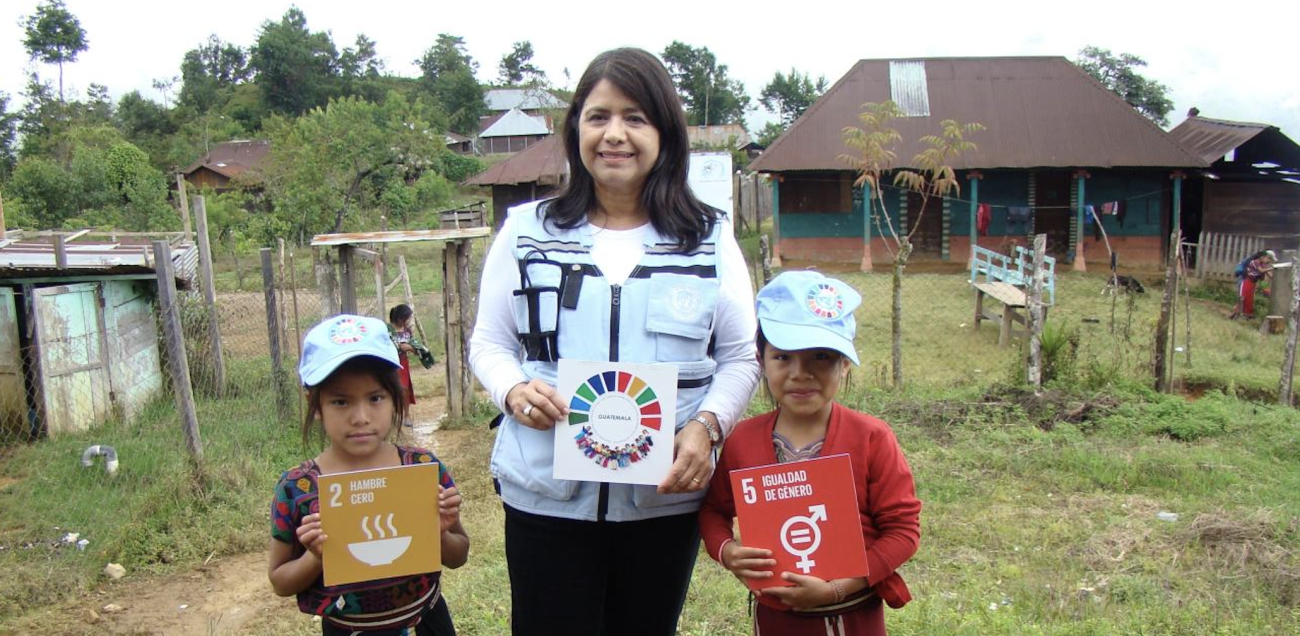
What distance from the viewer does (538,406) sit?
189 cm

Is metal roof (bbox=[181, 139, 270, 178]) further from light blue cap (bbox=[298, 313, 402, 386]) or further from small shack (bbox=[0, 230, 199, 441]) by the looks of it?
light blue cap (bbox=[298, 313, 402, 386])

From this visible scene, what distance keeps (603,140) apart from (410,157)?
77.2 feet

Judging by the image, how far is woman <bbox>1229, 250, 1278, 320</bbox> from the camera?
1255cm

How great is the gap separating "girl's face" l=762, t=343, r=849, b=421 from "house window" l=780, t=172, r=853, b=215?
17484 millimetres

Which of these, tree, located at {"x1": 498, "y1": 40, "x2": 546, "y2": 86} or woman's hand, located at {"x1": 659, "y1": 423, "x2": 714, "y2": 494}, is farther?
tree, located at {"x1": 498, "y1": 40, "x2": 546, "y2": 86}

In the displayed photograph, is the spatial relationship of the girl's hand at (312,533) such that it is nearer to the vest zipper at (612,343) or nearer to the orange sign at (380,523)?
the orange sign at (380,523)

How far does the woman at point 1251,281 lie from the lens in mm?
12547

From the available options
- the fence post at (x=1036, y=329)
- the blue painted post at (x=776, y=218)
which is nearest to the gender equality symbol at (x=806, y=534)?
the fence post at (x=1036, y=329)

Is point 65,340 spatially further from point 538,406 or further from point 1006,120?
point 1006,120

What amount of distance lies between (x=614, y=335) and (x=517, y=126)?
52055 millimetres

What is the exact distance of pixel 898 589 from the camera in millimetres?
2057

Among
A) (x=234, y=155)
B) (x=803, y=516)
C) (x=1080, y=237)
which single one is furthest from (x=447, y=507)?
(x=234, y=155)

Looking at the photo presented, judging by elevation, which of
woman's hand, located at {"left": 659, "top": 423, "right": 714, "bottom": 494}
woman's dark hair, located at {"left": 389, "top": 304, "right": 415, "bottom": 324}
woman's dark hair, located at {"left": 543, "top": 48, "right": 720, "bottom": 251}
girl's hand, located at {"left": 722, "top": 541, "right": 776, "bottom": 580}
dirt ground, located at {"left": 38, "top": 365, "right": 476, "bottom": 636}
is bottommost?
dirt ground, located at {"left": 38, "top": 365, "right": 476, "bottom": 636}

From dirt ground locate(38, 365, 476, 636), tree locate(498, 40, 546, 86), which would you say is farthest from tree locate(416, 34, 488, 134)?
dirt ground locate(38, 365, 476, 636)
